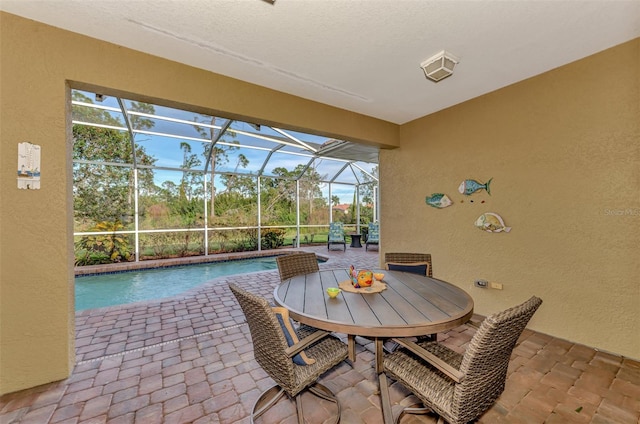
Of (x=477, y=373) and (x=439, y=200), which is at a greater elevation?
(x=439, y=200)

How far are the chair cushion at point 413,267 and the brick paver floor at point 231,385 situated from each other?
748mm

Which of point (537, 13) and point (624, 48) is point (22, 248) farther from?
point (624, 48)

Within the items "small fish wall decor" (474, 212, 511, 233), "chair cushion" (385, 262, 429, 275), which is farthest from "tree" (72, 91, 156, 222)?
"small fish wall decor" (474, 212, 511, 233)

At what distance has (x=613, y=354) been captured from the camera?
8.03 ft

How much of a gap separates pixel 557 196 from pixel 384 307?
2.50 m

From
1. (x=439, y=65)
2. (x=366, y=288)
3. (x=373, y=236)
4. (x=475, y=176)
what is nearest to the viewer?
(x=366, y=288)

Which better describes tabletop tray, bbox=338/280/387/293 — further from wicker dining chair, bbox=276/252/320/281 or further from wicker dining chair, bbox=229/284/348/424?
wicker dining chair, bbox=276/252/320/281

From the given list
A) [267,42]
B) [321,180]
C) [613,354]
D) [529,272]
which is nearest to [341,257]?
[321,180]

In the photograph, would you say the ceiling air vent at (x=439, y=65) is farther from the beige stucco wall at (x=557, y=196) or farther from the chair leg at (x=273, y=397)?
the chair leg at (x=273, y=397)

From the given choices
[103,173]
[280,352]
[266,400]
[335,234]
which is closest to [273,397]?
[266,400]

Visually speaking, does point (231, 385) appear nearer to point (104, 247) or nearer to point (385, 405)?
point (385, 405)

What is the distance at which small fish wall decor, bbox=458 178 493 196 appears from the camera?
3348mm

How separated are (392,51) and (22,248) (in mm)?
3573

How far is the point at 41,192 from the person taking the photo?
2.08m
